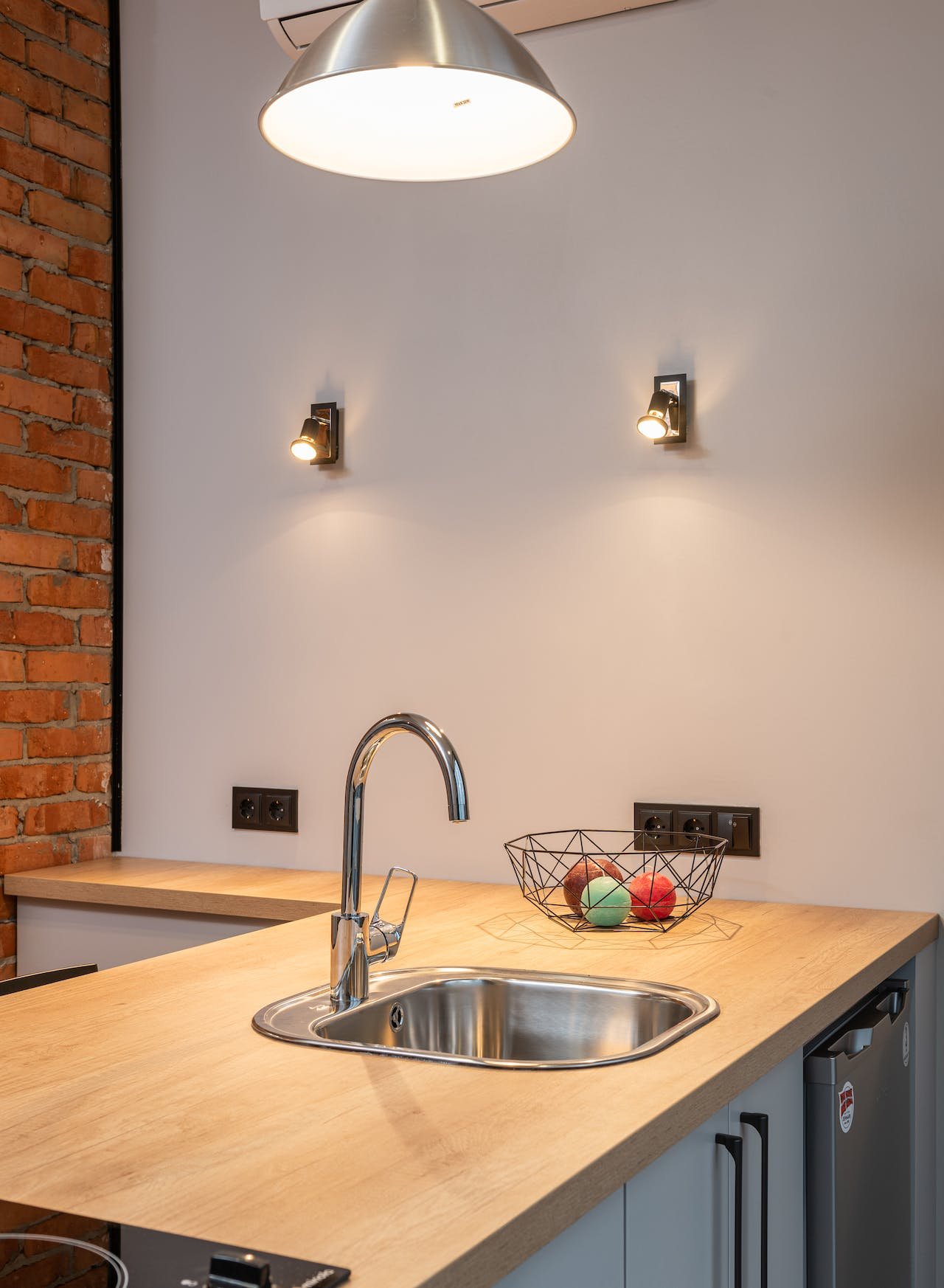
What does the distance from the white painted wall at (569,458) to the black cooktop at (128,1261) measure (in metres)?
1.57

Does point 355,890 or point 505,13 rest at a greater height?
point 505,13

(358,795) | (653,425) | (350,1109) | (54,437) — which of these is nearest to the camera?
(350,1109)

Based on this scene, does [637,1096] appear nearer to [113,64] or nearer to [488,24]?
[488,24]

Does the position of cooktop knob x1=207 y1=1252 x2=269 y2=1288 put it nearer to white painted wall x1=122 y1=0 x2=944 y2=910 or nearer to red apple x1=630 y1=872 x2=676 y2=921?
red apple x1=630 y1=872 x2=676 y2=921

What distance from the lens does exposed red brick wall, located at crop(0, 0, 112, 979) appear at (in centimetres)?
260

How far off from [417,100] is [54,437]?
142cm

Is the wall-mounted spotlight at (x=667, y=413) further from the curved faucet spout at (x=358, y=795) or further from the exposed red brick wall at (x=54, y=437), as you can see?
the exposed red brick wall at (x=54, y=437)

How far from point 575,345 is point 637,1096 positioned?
1.59 metres

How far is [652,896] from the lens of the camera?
1992 mm

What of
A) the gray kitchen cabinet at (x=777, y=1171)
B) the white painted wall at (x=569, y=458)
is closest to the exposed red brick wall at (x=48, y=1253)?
the gray kitchen cabinet at (x=777, y=1171)

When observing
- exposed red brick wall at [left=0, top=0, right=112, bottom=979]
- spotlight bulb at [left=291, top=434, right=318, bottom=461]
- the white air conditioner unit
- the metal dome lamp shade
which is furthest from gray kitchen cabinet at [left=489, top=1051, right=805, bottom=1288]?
the white air conditioner unit

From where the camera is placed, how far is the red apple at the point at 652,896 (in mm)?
1991

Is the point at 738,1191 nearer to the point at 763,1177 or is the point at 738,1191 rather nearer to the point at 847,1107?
the point at 763,1177

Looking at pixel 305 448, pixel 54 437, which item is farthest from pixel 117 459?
pixel 305 448
